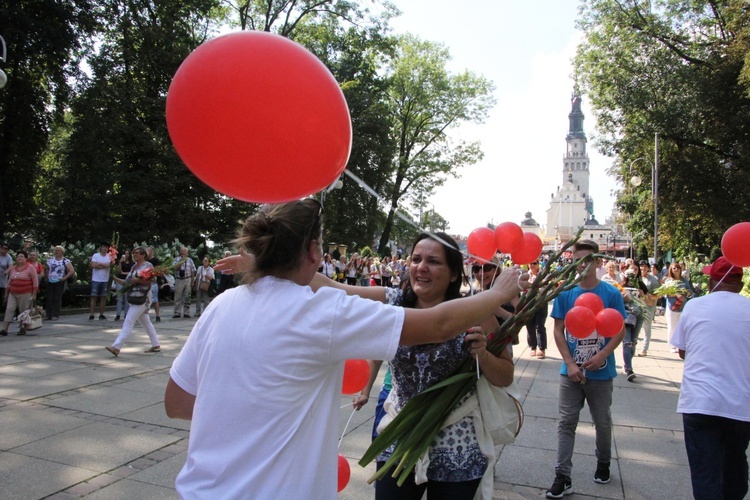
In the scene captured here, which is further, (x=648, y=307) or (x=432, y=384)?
(x=648, y=307)

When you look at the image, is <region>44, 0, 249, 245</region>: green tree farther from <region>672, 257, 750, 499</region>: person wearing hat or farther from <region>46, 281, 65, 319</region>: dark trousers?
<region>672, 257, 750, 499</region>: person wearing hat

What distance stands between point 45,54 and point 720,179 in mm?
26262

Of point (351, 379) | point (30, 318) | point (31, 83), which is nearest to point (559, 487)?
Answer: point (351, 379)

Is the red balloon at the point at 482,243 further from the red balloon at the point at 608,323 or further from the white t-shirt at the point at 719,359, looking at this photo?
the white t-shirt at the point at 719,359

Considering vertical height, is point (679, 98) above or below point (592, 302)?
above

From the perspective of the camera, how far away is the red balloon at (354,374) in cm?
262

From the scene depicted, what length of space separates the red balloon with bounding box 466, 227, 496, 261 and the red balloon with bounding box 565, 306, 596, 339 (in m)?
1.06

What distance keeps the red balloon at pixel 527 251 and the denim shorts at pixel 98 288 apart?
40.3ft

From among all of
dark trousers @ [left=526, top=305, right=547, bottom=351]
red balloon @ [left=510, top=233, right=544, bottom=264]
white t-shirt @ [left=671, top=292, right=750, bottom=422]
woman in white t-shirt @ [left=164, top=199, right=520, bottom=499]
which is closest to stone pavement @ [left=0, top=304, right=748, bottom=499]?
white t-shirt @ [left=671, top=292, right=750, bottom=422]

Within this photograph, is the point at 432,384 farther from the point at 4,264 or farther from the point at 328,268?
the point at 328,268

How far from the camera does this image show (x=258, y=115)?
173cm

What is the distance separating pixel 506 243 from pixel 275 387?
1770 millimetres

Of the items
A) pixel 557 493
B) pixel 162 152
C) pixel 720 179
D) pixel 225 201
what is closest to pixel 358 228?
pixel 225 201

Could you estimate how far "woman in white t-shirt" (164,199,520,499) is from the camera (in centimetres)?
153
